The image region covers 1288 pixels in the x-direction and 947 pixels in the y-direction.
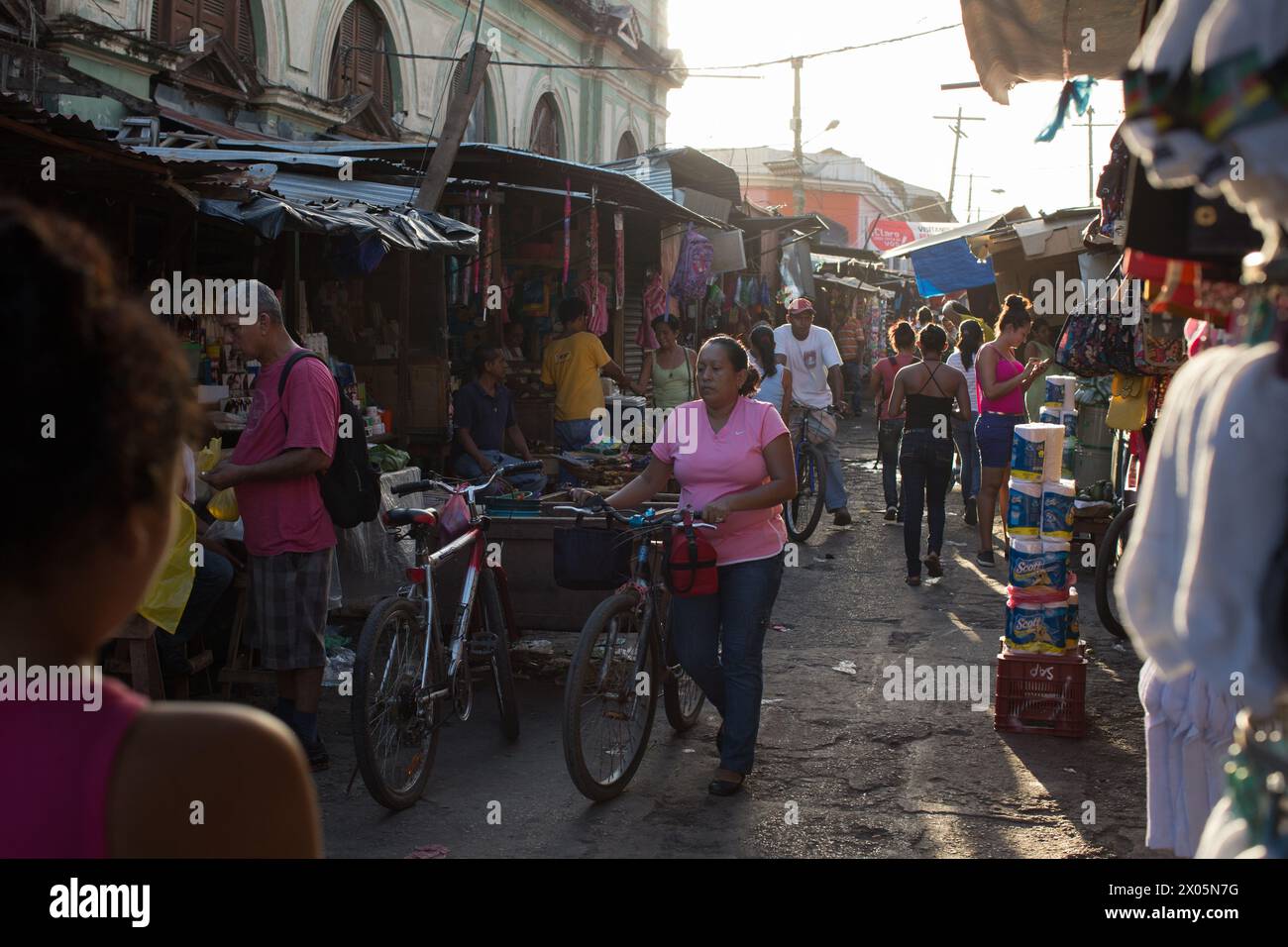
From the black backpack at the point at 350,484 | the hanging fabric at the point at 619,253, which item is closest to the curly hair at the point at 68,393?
the black backpack at the point at 350,484

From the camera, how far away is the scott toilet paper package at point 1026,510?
6.80 m

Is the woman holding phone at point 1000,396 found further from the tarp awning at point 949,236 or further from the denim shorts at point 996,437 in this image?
the tarp awning at point 949,236

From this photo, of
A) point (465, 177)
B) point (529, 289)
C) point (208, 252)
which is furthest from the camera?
point (529, 289)

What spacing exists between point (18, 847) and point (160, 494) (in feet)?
1.25

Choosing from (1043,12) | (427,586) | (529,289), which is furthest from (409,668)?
(529,289)

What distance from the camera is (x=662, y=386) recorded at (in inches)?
509

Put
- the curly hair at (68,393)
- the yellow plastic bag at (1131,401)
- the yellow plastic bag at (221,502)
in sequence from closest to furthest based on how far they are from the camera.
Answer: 1. the curly hair at (68,393)
2. the yellow plastic bag at (221,502)
3. the yellow plastic bag at (1131,401)

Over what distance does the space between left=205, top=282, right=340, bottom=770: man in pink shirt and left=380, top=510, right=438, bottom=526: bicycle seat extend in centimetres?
29

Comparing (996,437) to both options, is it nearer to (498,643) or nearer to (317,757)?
(498,643)

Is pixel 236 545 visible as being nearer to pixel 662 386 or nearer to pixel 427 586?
pixel 427 586

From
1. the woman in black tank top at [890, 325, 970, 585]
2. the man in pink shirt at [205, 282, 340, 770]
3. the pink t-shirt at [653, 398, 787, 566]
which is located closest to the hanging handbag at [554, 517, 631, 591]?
the pink t-shirt at [653, 398, 787, 566]

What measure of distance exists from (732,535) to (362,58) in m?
14.7

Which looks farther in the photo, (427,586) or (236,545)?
(236,545)
